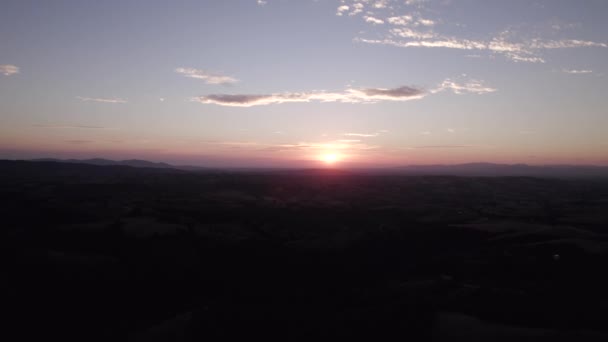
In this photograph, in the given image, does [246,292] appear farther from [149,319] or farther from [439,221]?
[439,221]

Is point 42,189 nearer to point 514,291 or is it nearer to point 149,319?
point 149,319

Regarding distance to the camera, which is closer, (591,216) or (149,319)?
(149,319)

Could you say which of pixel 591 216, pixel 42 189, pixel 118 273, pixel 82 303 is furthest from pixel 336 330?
pixel 42 189

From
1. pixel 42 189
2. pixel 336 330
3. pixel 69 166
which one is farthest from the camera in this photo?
pixel 69 166

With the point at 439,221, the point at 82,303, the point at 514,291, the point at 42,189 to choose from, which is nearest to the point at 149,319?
the point at 82,303

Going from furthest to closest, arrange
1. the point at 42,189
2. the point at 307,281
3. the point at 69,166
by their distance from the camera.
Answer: the point at 69,166
the point at 42,189
the point at 307,281

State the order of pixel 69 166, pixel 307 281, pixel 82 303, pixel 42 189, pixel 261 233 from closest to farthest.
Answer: pixel 82 303
pixel 307 281
pixel 261 233
pixel 42 189
pixel 69 166
